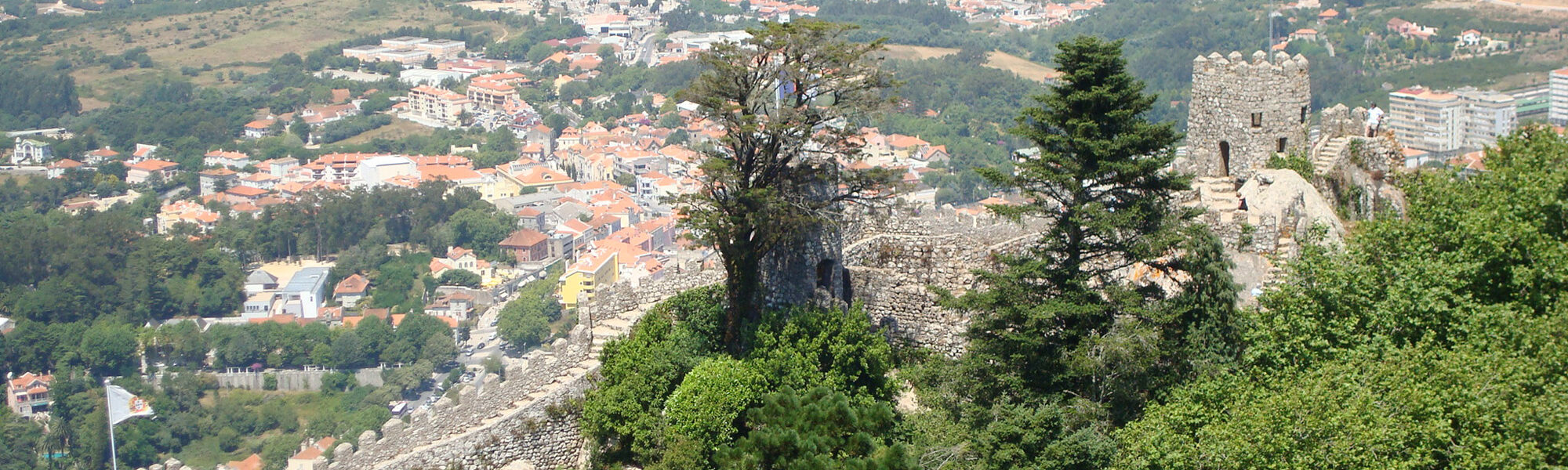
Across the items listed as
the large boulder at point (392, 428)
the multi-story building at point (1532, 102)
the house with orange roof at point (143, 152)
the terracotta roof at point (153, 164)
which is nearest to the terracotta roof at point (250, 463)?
the large boulder at point (392, 428)

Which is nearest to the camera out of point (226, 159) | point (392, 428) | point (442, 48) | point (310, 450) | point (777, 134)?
point (777, 134)

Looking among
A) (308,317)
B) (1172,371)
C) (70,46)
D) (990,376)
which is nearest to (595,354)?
(990,376)

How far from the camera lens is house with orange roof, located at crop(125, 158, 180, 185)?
107m

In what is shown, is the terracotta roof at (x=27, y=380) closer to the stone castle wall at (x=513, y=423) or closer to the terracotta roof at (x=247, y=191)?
the terracotta roof at (x=247, y=191)

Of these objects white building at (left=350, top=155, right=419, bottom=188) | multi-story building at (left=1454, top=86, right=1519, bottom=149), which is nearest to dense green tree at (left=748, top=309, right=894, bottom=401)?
multi-story building at (left=1454, top=86, right=1519, bottom=149)

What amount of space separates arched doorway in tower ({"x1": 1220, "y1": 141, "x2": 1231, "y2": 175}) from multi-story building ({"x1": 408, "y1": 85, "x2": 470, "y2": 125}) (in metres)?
110

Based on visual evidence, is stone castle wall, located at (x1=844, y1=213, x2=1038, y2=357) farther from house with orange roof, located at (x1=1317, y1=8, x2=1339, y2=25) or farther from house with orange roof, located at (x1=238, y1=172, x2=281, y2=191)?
house with orange roof, located at (x1=1317, y1=8, x2=1339, y2=25)

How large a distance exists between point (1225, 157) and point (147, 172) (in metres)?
99.5

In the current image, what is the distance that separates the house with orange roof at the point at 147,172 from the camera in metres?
107

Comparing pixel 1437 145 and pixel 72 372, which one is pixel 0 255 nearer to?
pixel 72 372

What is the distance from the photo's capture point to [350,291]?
81.4 meters

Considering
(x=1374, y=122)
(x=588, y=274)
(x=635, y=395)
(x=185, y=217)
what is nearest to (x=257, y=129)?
(x=185, y=217)

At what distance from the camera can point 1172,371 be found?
14086 millimetres

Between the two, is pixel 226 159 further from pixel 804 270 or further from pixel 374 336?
pixel 804 270
